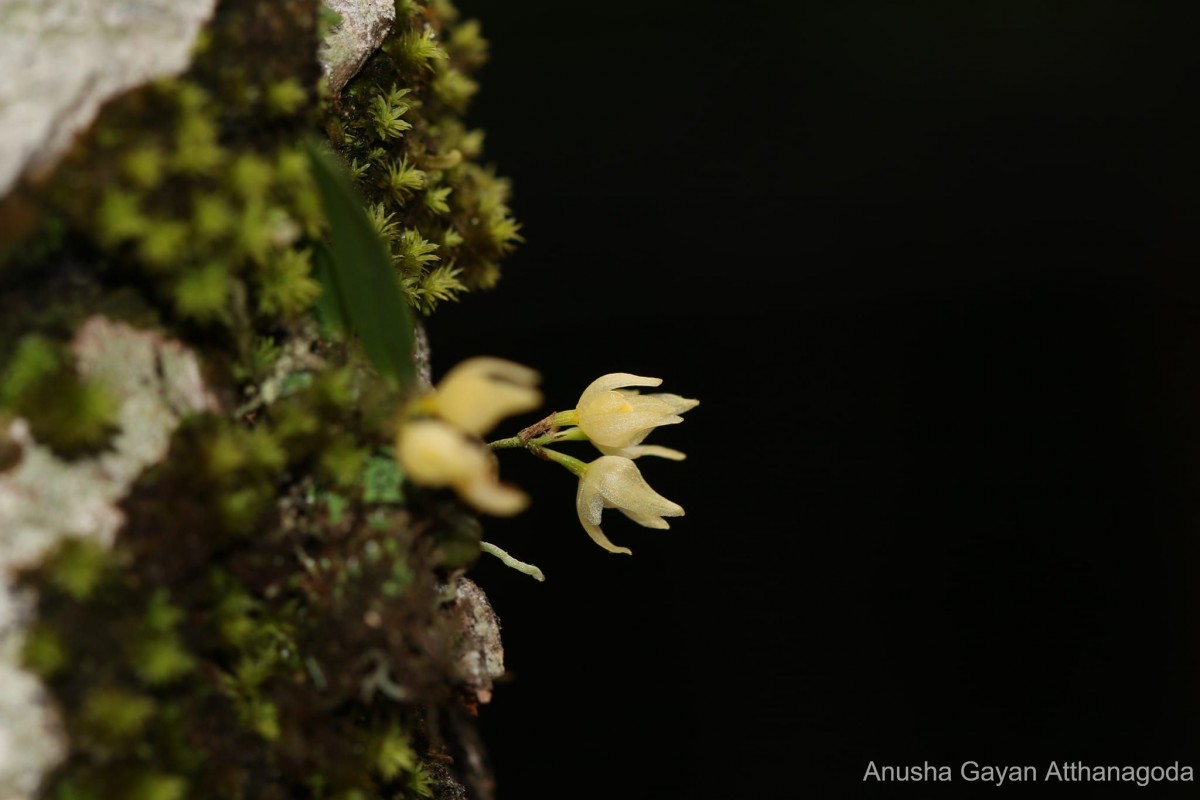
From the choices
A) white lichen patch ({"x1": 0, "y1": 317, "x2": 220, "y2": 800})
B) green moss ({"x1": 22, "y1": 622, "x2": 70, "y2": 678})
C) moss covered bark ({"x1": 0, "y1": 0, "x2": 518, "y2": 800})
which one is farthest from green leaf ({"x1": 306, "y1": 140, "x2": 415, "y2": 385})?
green moss ({"x1": 22, "y1": 622, "x2": 70, "y2": 678})

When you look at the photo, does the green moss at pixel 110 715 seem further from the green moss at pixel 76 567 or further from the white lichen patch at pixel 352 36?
the white lichen patch at pixel 352 36

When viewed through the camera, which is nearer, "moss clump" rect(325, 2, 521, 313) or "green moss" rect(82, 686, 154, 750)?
"green moss" rect(82, 686, 154, 750)

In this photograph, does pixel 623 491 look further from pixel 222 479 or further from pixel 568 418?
pixel 222 479

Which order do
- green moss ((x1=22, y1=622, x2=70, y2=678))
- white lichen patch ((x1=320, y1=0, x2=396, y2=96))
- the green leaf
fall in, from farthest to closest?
white lichen patch ((x1=320, y1=0, x2=396, y2=96)) < the green leaf < green moss ((x1=22, y1=622, x2=70, y2=678))

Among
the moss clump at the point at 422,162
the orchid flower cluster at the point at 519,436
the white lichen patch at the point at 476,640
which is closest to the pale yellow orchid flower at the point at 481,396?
the orchid flower cluster at the point at 519,436

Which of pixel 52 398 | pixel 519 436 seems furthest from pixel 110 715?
pixel 519 436

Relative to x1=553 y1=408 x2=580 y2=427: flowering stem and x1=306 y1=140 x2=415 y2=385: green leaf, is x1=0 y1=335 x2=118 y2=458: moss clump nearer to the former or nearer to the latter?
x1=306 y1=140 x2=415 y2=385: green leaf

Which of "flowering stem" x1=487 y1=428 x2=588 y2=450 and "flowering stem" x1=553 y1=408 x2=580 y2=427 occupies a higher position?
"flowering stem" x1=553 y1=408 x2=580 y2=427
